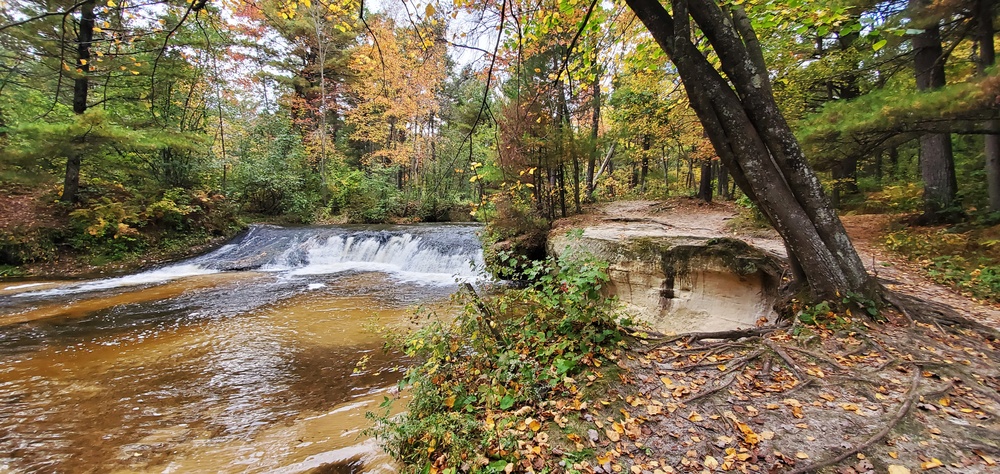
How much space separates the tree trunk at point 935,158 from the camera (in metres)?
6.52

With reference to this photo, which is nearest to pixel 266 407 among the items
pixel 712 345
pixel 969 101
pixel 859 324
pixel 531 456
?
pixel 531 456

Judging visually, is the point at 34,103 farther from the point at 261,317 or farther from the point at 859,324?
the point at 859,324

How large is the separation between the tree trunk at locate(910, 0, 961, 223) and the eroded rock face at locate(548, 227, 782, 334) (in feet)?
13.7

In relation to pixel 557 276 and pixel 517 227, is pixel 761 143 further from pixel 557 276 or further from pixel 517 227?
pixel 517 227

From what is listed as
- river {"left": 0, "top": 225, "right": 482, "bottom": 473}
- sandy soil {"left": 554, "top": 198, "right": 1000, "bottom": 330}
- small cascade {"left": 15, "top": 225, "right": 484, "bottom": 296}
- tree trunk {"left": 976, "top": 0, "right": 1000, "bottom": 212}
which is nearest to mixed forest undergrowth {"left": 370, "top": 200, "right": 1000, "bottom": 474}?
sandy soil {"left": 554, "top": 198, "right": 1000, "bottom": 330}

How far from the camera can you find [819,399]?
2674mm

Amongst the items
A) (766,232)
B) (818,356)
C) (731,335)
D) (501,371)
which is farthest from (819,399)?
(766,232)

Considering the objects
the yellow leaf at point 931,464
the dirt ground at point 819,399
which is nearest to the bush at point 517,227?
the dirt ground at point 819,399

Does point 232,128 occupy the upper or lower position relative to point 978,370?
upper

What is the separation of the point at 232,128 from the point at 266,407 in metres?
20.6

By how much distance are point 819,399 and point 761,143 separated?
89.5 inches

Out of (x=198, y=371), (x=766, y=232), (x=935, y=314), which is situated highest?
(x=766, y=232)

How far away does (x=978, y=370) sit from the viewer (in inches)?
110

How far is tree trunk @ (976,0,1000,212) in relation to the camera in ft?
17.7
